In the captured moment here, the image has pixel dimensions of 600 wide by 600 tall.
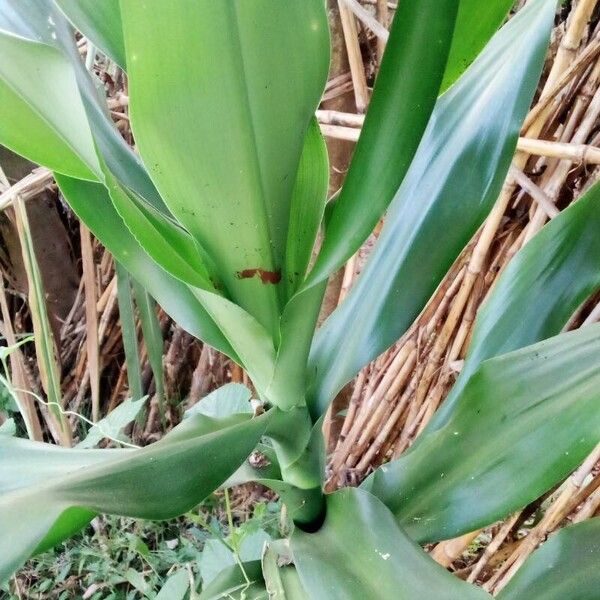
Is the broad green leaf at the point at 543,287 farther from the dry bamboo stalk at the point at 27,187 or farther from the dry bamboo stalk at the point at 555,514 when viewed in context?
the dry bamboo stalk at the point at 27,187

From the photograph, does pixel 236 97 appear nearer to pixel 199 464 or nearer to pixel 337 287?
pixel 199 464

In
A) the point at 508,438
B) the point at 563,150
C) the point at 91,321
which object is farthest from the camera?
the point at 91,321

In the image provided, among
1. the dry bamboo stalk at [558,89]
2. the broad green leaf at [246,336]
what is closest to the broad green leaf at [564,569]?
the broad green leaf at [246,336]

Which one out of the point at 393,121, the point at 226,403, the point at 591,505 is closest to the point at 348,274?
the point at 226,403

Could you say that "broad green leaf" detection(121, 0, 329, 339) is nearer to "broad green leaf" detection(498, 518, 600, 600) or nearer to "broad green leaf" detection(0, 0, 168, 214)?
"broad green leaf" detection(0, 0, 168, 214)

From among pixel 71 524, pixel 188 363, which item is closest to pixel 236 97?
pixel 71 524

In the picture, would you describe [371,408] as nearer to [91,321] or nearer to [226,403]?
[226,403]
